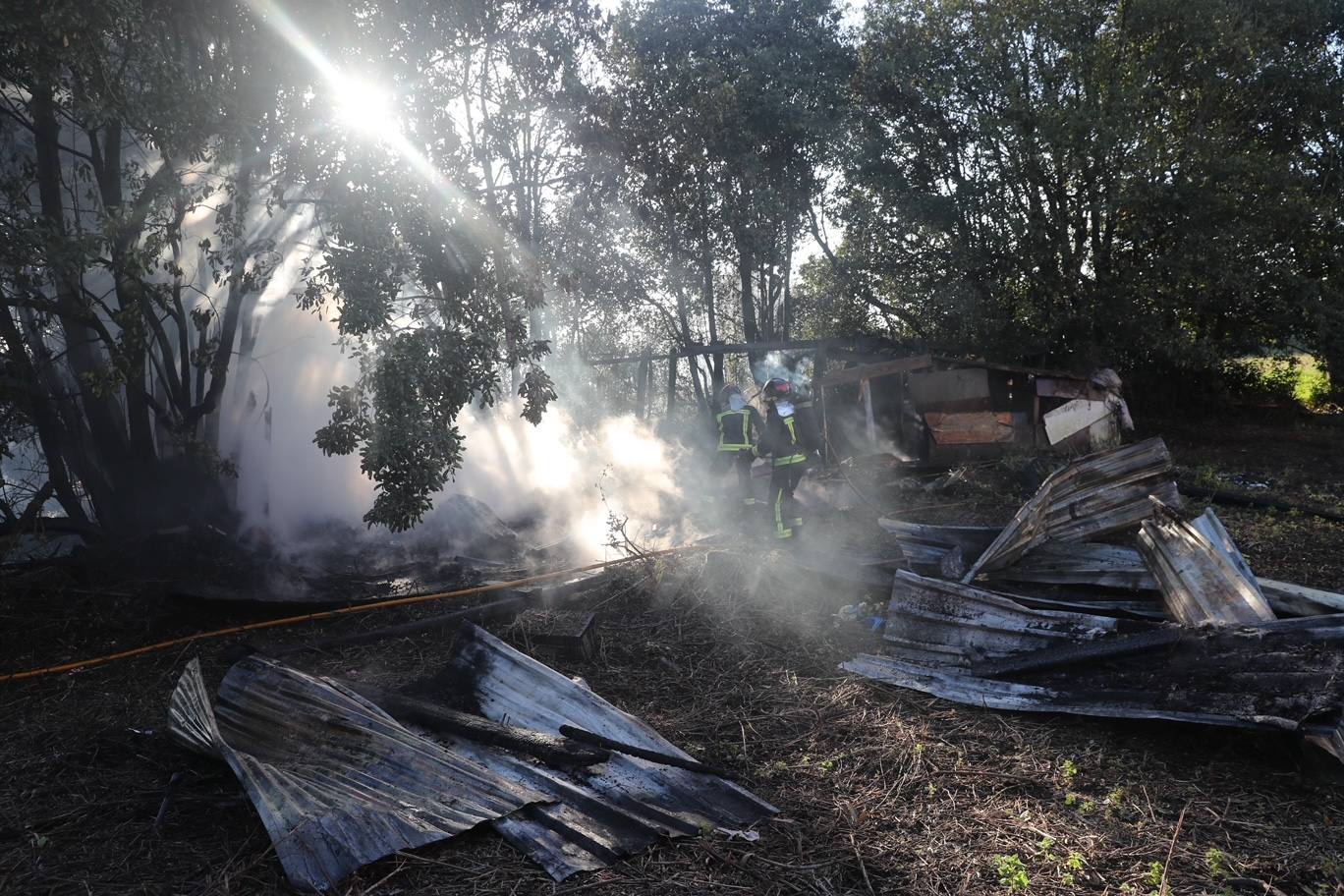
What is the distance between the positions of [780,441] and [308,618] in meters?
4.58

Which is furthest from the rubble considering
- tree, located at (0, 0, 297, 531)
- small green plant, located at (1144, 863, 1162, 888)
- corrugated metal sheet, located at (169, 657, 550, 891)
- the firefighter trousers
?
the firefighter trousers

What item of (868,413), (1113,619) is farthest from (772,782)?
(868,413)

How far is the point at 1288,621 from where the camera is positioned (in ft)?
13.5

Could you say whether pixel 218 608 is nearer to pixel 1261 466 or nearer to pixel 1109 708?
pixel 1109 708

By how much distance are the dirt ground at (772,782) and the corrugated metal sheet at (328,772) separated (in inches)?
4.5

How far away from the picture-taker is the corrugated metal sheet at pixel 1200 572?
4594 millimetres

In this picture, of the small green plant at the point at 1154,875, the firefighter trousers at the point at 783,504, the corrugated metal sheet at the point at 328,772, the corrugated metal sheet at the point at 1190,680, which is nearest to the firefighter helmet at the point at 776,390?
the firefighter trousers at the point at 783,504

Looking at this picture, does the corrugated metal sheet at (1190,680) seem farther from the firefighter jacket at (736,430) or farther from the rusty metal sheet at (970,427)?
the rusty metal sheet at (970,427)

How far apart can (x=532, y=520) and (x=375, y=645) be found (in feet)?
15.4

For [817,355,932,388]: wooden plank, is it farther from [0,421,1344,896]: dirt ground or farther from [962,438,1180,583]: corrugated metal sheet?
[0,421,1344,896]: dirt ground

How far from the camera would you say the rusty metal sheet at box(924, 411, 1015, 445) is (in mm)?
12273

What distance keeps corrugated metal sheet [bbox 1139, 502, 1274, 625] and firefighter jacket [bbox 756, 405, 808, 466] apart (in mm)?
3385

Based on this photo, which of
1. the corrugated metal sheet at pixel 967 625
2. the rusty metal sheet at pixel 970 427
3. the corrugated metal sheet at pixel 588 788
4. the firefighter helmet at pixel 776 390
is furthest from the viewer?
the rusty metal sheet at pixel 970 427

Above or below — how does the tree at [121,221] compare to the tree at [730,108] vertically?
below
